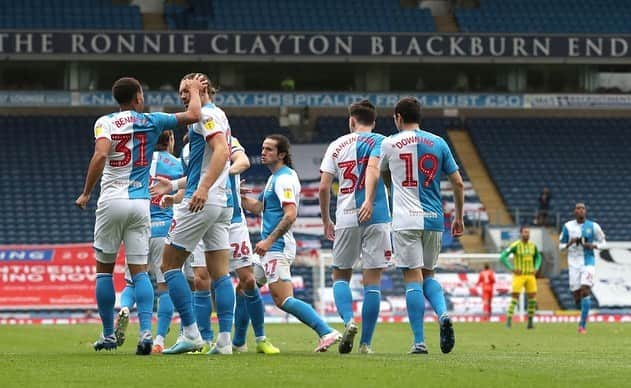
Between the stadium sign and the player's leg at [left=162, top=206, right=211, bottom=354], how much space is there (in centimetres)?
2911

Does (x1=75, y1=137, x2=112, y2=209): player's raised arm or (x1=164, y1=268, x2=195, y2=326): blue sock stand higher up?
(x1=75, y1=137, x2=112, y2=209): player's raised arm

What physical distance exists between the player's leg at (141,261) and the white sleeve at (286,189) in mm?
1594

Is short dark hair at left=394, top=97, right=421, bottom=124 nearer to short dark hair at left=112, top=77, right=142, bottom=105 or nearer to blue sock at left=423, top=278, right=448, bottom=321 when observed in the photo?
blue sock at left=423, top=278, right=448, bottom=321

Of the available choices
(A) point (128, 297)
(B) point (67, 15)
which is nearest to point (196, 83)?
(A) point (128, 297)

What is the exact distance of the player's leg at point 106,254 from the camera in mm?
11023

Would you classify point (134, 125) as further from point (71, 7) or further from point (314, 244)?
point (71, 7)

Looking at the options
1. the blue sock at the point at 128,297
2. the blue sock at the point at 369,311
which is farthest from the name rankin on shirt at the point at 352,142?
the blue sock at the point at 128,297

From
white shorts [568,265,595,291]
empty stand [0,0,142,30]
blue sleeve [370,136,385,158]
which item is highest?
empty stand [0,0,142,30]

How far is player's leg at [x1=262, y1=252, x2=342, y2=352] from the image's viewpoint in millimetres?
12078

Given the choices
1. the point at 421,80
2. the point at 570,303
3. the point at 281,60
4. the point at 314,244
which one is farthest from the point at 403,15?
the point at 570,303

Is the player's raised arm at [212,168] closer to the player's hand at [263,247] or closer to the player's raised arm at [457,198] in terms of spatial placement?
the player's hand at [263,247]

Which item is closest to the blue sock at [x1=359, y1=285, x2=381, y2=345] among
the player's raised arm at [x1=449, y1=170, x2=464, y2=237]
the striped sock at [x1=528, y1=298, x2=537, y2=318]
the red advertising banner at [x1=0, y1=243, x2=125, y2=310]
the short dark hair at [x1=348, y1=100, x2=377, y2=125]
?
the player's raised arm at [x1=449, y1=170, x2=464, y2=237]

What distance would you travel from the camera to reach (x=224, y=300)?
11.5 m

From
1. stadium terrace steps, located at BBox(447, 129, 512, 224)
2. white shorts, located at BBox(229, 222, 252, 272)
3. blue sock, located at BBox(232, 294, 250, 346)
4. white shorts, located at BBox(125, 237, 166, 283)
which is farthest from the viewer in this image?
stadium terrace steps, located at BBox(447, 129, 512, 224)
